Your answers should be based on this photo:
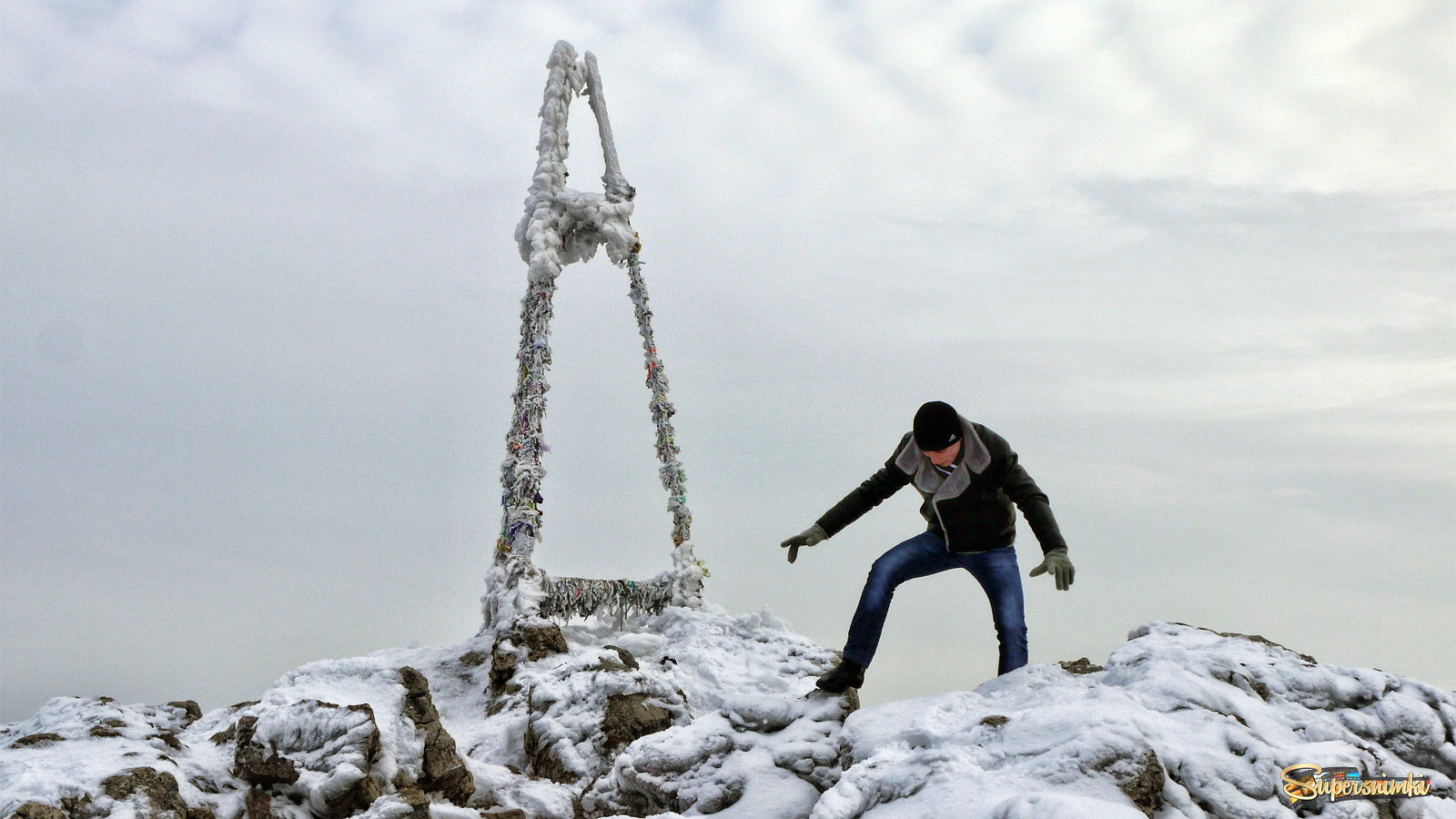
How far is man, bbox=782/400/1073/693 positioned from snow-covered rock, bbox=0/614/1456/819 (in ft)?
1.09

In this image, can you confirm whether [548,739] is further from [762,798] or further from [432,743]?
[762,798]

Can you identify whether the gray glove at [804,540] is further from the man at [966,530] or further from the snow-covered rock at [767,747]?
the snow-covered rock at [767,747]

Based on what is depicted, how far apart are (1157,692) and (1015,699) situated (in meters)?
0.54

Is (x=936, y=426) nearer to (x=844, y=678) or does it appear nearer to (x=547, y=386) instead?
(x=844, y=678)

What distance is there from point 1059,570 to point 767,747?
5.35 ft

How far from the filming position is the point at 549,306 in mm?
9281

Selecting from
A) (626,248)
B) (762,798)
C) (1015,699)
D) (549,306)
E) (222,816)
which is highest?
(626,248)

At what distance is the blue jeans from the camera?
190 inches

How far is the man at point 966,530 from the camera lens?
483 cm

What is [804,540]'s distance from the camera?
532cm

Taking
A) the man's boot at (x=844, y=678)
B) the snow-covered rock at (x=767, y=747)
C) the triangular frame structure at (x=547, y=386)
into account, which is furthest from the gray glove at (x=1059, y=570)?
the triangular frame structure at (x=547, y=386)

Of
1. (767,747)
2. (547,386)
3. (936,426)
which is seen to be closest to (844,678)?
(767,747)

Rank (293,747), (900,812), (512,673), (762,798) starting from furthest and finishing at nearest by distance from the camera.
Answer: (512,673) < (293,747) < (762,798) < (900,812)

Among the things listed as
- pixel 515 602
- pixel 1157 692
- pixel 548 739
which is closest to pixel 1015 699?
pixel 1157 692
